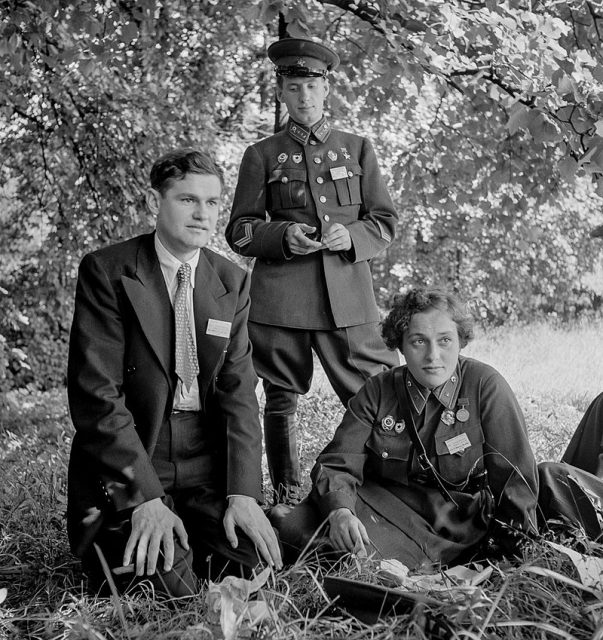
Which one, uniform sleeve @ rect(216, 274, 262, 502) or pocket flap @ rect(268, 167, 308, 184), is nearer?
uniform sleeve @ rect(216, 274, 262, 502)

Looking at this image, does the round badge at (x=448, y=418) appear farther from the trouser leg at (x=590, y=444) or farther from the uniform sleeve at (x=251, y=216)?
the uniform sleeve at (x=251, y=216)

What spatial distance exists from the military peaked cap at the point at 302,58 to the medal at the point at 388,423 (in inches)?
60.8

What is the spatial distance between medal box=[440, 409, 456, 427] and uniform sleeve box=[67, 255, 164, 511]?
99 cm

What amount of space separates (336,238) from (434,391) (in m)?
0.92

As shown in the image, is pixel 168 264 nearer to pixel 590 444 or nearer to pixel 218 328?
pixel 218 328

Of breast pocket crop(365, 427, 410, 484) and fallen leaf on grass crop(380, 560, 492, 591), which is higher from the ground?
breast pocket crop(365, 427, 410, 484)

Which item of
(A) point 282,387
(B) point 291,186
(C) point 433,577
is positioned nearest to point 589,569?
(C) point 433,577

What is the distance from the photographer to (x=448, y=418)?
9.63 ft

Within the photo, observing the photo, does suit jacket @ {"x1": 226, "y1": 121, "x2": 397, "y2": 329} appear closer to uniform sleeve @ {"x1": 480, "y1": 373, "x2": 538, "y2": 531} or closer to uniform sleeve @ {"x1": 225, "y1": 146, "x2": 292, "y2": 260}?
uniform sleeve @ {"x1": 225, "y1": 146, "x2": 292, "y2": 260}

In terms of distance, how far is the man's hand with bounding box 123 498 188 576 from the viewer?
7.95 feet

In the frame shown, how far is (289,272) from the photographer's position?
3711 mm

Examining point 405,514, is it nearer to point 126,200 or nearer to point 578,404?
point 578,404

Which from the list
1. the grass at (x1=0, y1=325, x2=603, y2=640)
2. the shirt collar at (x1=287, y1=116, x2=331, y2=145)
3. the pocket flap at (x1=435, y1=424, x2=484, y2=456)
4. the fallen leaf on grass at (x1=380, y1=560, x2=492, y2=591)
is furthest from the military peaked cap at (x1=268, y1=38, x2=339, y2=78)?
the fallen leaf on grass at (x1=380, y1=560, x2=492, y2=591)

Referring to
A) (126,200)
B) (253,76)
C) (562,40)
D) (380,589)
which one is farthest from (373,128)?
(380,589)
